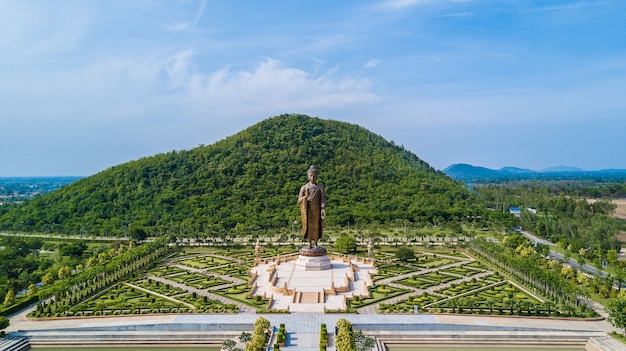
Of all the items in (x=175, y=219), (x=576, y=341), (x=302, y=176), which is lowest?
(x=576, y=341)

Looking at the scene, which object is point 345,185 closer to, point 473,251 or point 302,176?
point 302,176

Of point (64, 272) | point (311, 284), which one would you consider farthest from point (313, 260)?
point (64, 272)

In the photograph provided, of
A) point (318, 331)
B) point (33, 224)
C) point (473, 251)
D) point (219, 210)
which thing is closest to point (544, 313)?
point (318, 331)

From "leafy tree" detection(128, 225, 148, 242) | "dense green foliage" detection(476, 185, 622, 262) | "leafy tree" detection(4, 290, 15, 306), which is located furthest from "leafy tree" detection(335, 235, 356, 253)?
"leafy tree" detection(4, 290, 15, 306)

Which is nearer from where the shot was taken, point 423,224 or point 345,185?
point 423,224

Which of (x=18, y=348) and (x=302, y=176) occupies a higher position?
(x=302, y=176)

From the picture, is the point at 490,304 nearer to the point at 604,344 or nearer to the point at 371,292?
the point at 604,344

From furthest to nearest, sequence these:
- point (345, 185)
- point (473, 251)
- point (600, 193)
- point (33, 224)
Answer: point (600, 193)
point (345, 185)
point (33, 224)
point (473, 251)
